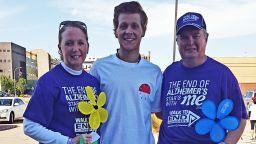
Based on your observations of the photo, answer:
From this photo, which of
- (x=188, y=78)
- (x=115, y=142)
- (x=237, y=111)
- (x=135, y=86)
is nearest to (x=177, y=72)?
(x=188, y=78)

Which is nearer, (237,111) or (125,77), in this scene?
(237,111)

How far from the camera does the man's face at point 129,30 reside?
2.98 meters

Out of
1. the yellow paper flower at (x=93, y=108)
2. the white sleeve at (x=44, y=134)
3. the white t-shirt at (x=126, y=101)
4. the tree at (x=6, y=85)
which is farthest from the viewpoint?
the tree at (x=6, y=85)

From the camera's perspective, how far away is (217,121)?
2.70 metres

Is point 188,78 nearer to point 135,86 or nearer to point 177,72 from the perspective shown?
point 177,72

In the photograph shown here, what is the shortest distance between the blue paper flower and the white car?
52.3ft

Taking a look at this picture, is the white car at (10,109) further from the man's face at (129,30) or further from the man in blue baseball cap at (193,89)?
the man in blue baseball cap at (193,89)

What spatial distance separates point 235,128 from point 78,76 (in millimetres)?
1149

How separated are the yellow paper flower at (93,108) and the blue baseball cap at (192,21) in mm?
776

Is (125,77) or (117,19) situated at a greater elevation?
(117,19)

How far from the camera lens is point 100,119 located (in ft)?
9.25

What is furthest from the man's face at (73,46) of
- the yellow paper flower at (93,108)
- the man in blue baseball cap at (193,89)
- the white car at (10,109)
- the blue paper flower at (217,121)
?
the white car at (10,109)

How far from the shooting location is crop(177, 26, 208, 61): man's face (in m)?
2.86

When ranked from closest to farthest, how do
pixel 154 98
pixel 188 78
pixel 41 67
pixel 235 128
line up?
pixel 235 128
pixel 188 78
pixel 154 98
pixel 41 67
